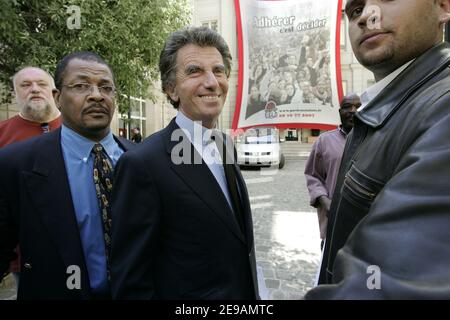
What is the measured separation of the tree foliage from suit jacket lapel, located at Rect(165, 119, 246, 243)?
5.25 m

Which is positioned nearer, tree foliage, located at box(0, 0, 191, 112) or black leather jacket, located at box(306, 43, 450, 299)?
black leather jacket, located at box(306, 43, 450, 299)

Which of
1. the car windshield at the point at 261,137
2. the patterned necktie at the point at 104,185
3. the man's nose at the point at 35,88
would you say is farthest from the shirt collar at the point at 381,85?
the car windshield at the point at 261,137

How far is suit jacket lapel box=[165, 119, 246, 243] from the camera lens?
1354 mm

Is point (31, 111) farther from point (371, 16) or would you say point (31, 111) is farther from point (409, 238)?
point (409, 238)

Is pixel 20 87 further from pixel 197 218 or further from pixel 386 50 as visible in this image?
pixel 386 50

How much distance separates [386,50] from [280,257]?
389 cm

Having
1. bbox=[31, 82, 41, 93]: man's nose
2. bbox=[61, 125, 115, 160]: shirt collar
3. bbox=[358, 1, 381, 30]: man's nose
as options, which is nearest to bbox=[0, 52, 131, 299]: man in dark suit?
bbox=[61, 125, 115, 160]: shirt collar

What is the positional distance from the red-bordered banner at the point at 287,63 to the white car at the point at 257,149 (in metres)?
8.92

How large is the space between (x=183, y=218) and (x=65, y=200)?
27.5 inches

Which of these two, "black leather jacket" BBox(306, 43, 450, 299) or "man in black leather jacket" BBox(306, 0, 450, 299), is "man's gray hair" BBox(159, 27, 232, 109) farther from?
"black leather jacket" BBox(306, 43, 450, 299)

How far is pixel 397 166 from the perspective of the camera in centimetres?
75

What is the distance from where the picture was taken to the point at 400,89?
0.90 meters

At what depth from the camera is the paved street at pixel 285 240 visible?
11.9 ft
